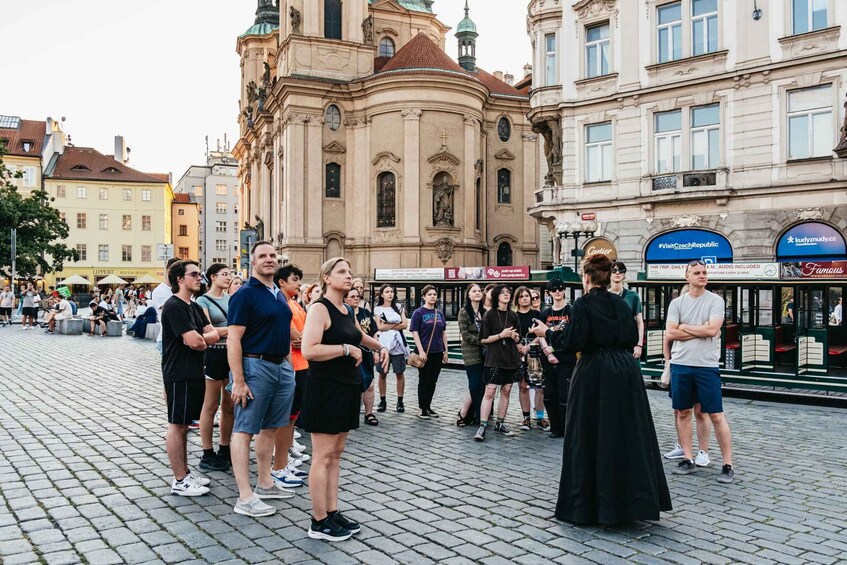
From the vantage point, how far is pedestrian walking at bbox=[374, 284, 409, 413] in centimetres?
1141

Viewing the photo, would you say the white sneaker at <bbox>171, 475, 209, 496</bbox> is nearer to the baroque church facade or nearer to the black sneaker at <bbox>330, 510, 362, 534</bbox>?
the black sneaker at <bbox>330, 510, 362, 534</bbox>

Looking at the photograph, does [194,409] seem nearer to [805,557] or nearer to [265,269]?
[265,269]

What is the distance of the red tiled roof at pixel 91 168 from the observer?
80000mm

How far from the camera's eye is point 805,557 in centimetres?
534

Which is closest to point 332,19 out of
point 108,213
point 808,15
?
point 808,15

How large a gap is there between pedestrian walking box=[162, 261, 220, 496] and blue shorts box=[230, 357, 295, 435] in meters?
0.66

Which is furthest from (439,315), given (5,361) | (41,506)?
(5,361)

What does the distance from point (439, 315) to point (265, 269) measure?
538 centimetres

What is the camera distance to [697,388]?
25.7ft

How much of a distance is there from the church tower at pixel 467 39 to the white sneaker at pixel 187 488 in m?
67.7

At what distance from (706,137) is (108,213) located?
71.0 m

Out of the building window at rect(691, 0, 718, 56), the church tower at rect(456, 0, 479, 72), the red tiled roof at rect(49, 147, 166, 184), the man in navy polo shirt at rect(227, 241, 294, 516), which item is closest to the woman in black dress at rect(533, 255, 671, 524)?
the man in navy polo shirt at rect(227, 241, 294, 516)

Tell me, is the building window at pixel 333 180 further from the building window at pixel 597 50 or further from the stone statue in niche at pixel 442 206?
the building window at pixel 597 50

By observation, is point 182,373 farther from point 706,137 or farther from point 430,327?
point 706,137
